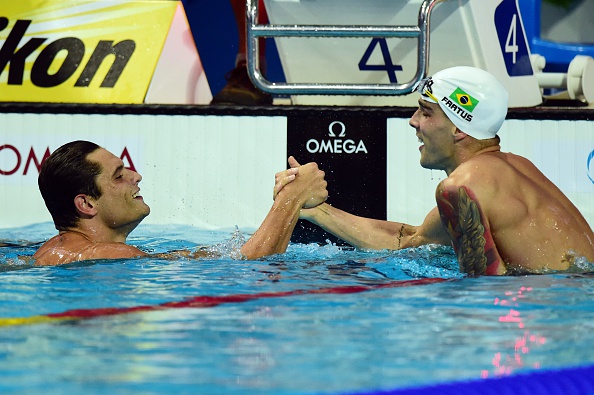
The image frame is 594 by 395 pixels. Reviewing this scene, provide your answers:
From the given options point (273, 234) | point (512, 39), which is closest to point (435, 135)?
point (273, 234)

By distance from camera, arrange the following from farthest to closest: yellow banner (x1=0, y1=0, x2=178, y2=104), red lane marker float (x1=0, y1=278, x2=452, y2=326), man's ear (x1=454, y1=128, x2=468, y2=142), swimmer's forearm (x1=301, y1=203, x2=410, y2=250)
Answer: yellow banner (x1=0, y1=0, x2=178, y2=104)
swimmer's forearm (x1=301, y1=203, x2=410, y2=250)
man's ear (x1=454, y1=128, x2=468, y2=142)
red lane marker float (x1=0, y1=278, x2=452, y2=326)

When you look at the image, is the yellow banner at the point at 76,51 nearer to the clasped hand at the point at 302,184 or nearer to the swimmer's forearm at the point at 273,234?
the clasped hand at the point at 302,184

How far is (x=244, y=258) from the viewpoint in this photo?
4191 mm

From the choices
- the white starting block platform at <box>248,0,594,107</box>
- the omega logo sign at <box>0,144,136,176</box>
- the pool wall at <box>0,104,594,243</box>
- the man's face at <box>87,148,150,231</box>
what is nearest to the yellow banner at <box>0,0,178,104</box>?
the pool wall at <box>0,104,594,243</box>

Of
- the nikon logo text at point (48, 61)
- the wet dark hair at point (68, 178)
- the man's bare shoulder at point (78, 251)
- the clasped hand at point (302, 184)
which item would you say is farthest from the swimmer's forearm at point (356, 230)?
the nikon logo text at point (48, 61)

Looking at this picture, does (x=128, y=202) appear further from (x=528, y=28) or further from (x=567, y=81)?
(x=528, y=28)

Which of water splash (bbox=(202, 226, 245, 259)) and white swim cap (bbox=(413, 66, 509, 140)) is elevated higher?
white swim cap (bbox=(413, 66, 509, 140))

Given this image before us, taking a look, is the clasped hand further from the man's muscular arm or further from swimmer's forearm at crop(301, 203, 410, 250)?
the man's muscular arm

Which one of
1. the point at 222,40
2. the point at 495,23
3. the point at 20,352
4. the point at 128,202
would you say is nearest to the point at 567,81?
the point at 495,23

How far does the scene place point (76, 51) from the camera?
6.00 m

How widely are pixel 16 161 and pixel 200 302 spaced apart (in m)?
2.85

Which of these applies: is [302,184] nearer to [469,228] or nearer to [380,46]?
[469,228]

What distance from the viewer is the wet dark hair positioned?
390cm

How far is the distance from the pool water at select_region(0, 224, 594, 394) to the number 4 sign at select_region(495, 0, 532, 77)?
2.05m
